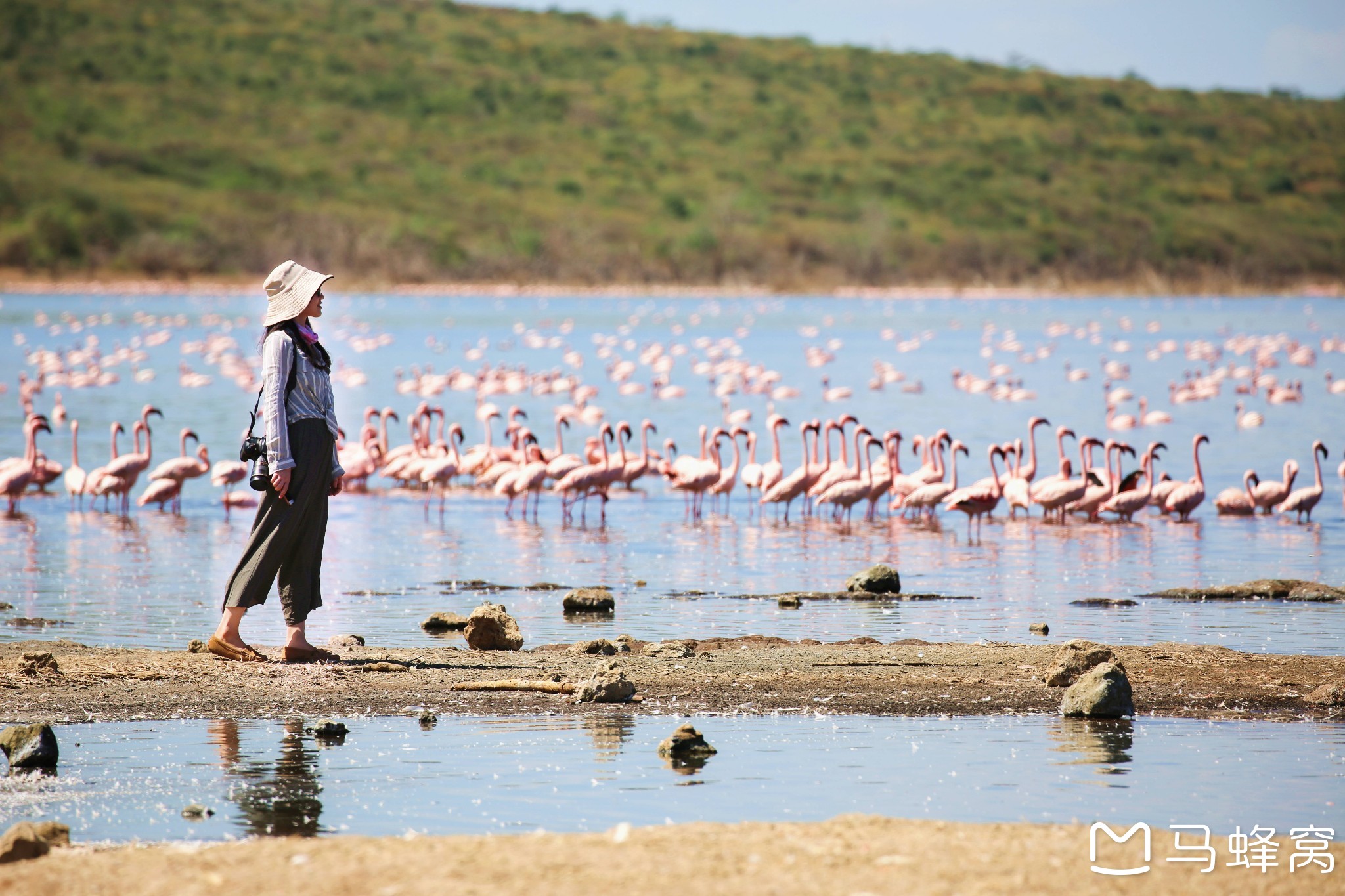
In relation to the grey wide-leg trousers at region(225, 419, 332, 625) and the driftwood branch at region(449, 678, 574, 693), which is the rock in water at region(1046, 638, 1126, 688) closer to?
the driftwood branch at region(449, 678, 574, 693)

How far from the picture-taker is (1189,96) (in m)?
128

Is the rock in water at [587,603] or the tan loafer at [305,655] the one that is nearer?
the tan loafer at [305,655]

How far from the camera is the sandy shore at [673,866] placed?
495 cm

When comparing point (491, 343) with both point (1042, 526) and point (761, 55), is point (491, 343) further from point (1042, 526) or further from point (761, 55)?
point (761, 55)

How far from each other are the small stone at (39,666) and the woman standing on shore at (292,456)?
0.86 meters

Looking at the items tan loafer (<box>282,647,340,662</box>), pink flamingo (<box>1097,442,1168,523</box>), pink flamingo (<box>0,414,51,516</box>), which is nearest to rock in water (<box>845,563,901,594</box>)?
tan loafer (<box>282,647,340,662</box>)

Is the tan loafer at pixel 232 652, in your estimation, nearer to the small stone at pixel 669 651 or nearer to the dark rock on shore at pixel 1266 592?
the small stone at pixel 669 651

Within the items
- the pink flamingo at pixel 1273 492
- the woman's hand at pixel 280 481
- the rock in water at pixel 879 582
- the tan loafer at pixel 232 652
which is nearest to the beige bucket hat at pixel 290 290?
the woman's hand at pixel 280 481

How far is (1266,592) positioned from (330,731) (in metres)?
6.64

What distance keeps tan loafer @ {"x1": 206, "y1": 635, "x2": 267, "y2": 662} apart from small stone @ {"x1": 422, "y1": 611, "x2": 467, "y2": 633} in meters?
1.72

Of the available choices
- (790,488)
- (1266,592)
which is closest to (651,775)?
(1266,592)

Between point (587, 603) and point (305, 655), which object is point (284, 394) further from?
point (587, 603)

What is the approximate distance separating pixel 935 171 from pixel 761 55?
32.5 m

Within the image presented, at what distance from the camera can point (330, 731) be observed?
7.19 metres
